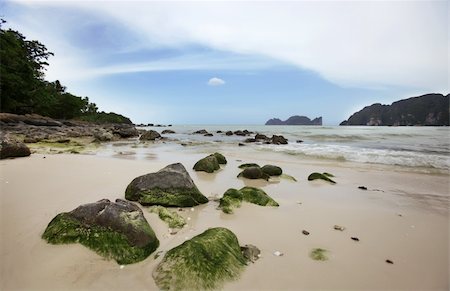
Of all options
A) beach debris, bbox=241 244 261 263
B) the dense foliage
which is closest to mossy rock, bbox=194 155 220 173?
beach debris, bbox=241 244 261 263

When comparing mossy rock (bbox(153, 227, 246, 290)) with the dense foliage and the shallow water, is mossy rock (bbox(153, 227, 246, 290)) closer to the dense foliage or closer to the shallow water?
the shallow water

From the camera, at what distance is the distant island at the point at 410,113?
12281 cm

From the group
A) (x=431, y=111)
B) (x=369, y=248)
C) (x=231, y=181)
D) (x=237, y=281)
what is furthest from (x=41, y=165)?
(x=431, y=111)

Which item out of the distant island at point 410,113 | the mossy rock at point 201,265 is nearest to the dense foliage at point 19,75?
the mossy rock at point 201,265

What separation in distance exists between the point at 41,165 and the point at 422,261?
411 inches

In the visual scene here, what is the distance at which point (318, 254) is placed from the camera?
3.88m

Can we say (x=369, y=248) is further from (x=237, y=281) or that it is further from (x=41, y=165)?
(x=41, y=165)

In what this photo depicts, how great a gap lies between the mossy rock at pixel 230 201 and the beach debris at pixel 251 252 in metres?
1.58

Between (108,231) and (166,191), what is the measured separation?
195 cm

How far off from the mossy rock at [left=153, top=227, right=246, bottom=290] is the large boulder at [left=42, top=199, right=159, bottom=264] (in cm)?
47

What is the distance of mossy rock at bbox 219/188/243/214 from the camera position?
5531mm

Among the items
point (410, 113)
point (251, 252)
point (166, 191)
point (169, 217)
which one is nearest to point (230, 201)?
point (166, 191)

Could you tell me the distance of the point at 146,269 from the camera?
10.8ft

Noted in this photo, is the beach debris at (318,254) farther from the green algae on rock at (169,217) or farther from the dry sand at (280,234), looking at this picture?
the green algae on rock at (169,217)
